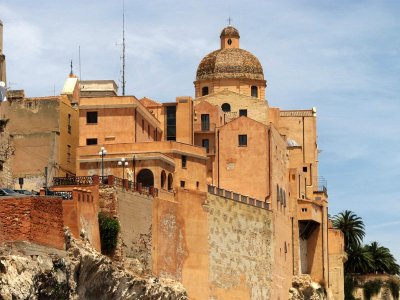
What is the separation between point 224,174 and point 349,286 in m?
27.1

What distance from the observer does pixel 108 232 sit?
2854 inches

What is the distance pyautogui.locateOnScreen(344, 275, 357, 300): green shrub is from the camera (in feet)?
366

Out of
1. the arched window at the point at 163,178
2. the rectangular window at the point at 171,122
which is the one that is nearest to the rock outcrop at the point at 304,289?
the rectangular window at the point at 171,122

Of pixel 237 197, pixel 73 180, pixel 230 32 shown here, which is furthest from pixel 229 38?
pixel 73 180

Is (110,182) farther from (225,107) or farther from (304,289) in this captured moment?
(225,107)

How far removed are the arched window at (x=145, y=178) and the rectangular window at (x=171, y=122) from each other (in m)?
11.4

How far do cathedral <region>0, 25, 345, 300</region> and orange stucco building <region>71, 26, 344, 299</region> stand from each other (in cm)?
8

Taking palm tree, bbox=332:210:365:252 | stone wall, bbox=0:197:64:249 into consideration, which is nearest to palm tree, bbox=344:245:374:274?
palm tree, bbox=332:210:365:252

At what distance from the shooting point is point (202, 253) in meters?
81.3

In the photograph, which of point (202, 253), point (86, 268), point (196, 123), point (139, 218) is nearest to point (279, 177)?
point (196, 123)

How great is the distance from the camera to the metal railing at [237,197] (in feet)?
276

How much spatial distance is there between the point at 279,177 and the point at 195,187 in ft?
33.9

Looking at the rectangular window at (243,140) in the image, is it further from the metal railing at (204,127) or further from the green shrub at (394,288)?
the green shrub at (394,288)

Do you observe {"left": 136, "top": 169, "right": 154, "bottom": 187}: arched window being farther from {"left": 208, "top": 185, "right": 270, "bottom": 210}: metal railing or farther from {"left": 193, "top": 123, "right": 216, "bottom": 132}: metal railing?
{"left": 193, "top": 123, "right": 216, "bottom": 132}: metal railing
